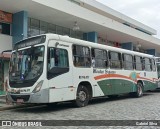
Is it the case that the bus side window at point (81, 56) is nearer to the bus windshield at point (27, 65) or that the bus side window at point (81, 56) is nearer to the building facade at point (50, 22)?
the bus windshield at point (27, 65)

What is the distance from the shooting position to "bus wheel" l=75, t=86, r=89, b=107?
12.7m

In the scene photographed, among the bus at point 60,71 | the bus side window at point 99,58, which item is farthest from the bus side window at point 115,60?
the bus side window at point 99,58

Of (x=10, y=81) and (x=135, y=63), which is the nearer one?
(x=10, y=81)

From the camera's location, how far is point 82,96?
42.4ft

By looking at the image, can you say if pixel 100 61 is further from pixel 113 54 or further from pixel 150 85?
pixel 150 85

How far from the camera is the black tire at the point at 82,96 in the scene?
498 inches

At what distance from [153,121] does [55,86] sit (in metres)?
4.12

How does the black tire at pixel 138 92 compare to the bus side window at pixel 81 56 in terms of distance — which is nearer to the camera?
the bus side window at pixel 81 56

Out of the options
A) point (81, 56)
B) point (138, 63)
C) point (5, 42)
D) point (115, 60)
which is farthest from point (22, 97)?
point (138, 63)

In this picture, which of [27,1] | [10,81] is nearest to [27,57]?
[10,81]

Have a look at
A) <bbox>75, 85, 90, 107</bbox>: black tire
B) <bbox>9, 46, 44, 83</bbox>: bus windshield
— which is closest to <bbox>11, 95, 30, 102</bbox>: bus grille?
<bbox>9, 46, 44, 83</bbox>: bus windshield

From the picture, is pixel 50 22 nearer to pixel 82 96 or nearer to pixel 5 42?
pixel 5 42

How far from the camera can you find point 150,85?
20625mm

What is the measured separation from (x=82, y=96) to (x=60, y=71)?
195 cm
